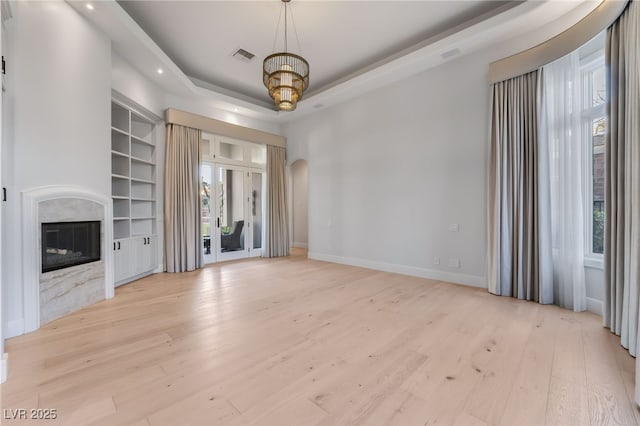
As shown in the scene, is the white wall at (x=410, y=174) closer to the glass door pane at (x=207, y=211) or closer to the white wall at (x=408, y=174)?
the white wall at (x=408, y=174)

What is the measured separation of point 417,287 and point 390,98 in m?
3.42

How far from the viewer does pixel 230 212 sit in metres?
6.23

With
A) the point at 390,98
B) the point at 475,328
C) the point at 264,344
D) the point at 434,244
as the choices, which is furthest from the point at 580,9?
the point at 264,344

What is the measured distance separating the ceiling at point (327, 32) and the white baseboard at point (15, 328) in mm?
3375

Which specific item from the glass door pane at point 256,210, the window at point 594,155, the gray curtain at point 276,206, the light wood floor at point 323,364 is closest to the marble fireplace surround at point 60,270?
the light wood floor at point 323,364

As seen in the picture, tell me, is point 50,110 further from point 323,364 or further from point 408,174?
point 408,174

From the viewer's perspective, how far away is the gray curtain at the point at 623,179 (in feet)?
6.91

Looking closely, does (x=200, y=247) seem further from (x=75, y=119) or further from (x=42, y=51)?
(x=42, y=51)

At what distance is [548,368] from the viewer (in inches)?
76.7

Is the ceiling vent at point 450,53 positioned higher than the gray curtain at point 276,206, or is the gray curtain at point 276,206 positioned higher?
the ceiling vent at point 450,53

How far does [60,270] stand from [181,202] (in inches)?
94.9

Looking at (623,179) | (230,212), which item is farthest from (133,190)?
(623,179)

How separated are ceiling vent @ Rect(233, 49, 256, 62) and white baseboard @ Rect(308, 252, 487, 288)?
4267 mm

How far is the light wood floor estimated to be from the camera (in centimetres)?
153
